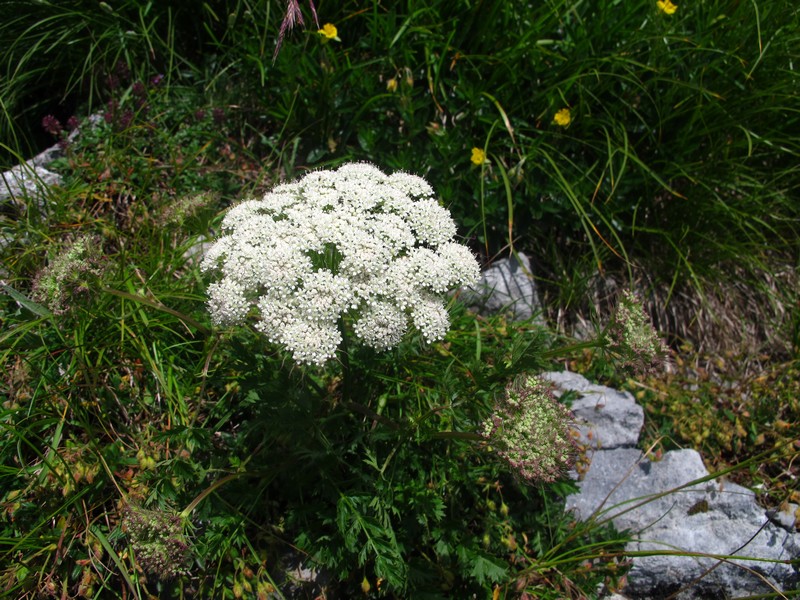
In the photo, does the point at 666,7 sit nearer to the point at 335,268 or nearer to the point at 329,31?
the point at 329,31

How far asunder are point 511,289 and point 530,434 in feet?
6.85

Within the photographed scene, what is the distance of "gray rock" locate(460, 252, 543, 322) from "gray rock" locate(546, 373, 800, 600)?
72 centimetres

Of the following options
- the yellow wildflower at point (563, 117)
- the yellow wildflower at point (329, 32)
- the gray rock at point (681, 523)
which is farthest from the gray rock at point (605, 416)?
the yellow wildflower at point (329, 32)

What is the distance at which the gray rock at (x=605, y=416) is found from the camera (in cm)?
381

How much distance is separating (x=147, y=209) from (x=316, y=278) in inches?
101

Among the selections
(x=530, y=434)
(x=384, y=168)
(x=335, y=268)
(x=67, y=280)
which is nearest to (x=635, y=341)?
(x=530, y=434)

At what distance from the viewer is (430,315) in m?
2.39

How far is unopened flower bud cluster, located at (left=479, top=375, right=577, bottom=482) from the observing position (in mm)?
2400

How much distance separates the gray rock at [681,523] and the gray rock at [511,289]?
2.38ft

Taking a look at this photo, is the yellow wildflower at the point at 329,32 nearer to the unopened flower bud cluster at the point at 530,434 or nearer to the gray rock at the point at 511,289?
the gray rock at the point at 511,289

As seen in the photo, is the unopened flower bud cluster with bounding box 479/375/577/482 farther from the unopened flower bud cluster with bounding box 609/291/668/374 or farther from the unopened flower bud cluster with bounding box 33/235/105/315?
the unopened flower bud cluster with bounding box 33/235/105/315

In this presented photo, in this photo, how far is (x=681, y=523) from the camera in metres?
3.55

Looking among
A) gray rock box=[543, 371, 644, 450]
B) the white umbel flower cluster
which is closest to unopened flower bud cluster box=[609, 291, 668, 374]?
the white umbel flower cluster

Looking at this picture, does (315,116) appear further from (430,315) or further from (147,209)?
(430,315)
